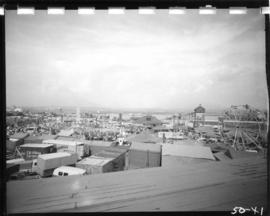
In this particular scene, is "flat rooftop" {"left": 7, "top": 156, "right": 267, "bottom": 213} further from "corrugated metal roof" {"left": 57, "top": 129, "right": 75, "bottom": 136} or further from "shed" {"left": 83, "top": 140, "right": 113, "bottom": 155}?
"corrugated metal roof" {"left": 57, "top": 129, "right": 75, "bottom": 136}

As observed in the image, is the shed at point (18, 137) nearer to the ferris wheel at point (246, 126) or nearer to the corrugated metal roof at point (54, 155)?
the corrugated metal roof at point (54, 155)

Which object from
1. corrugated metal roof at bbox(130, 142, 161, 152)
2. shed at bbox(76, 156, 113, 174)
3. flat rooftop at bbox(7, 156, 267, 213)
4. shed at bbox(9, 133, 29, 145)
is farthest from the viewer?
corrugated metal roof at bbox(130, 142, 161, 152)

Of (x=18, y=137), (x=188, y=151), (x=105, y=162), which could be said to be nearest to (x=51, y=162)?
(x=18, y=137)

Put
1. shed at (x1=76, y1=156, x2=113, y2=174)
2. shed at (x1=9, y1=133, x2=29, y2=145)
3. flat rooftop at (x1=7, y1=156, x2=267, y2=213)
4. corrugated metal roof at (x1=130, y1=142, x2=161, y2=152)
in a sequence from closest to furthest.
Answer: flat rooftop at (x1=7, y1=156, x2=267, y2=213) < shed at (x1=9, y1=133, x2=29, y2=145) < shed at (x1=76, y1=156, x2=113, y2=174) < corrugated metal roof at (x1=130, y1=142, x2=161, y2=152)

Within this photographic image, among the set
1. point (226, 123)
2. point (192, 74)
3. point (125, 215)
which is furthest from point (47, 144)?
point (226, 123)

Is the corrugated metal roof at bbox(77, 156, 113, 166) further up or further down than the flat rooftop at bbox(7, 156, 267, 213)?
further up

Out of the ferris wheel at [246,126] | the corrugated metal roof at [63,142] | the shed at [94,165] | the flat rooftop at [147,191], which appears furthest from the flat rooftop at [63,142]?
the ferris wheel at [246,126]

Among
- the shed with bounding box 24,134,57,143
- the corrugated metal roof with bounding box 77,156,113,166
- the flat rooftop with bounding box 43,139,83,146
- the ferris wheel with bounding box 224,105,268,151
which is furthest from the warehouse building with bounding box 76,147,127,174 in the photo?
the ferris wheel with bounding box 224,105,268,151

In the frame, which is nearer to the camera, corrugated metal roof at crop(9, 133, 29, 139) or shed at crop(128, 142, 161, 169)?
corrugated metal roof at crop(9, 133, 29, 139)

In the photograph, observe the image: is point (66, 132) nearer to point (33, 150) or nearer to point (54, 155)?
point (54, 155)
